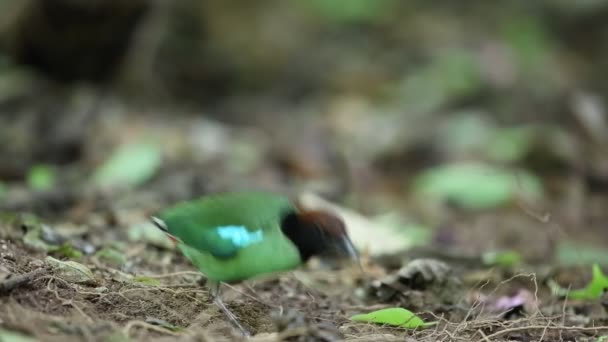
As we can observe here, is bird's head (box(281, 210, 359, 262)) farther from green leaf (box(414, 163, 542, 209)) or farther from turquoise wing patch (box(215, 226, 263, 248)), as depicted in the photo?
green leaf (box(414, 163, 542, 209))

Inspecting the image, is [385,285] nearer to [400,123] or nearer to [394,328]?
[394,328]

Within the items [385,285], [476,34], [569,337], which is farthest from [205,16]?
[569,337]

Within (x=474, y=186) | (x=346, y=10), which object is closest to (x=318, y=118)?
(x=474, y=186)

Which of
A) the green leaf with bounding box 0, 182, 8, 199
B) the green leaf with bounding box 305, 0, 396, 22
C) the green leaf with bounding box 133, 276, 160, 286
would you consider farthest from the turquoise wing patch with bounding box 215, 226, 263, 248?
the green leaf with bounding box 305, 0, 396, 22

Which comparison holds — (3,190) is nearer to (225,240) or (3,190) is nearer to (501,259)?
(225,240)

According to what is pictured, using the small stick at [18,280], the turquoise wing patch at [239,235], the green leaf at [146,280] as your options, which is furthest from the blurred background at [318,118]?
the small stick at [18,280]

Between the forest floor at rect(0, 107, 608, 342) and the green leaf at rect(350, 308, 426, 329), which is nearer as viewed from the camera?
the forest floor at rect(0, 107, 608, 342)

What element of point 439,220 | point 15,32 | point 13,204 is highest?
point 15,32
